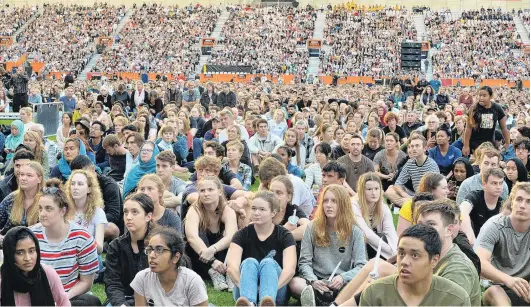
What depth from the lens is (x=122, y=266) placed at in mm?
5824

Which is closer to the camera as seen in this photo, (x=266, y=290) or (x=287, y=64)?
(x=266, y=290)

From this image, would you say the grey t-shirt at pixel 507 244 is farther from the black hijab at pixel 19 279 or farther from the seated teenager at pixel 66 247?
the black hijab at pixel 19 279

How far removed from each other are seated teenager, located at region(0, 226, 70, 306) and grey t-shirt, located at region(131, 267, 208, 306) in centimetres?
56

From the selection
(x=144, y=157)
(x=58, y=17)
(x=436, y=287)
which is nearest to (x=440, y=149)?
(x=144, y=157)

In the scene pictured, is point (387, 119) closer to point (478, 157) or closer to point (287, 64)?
point (478, 157)

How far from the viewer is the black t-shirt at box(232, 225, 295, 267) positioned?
6.23 m

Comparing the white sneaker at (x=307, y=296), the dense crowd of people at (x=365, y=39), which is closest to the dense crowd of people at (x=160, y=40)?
the dense crowd of people at (x=365, y=39)

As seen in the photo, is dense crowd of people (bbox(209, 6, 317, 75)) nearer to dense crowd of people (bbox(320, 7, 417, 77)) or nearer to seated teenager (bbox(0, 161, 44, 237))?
dense crowd of people (bbox(320, 7, 417, 77))

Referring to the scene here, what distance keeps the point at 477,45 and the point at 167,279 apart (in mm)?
42925

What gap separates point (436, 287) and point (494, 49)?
42.9 m

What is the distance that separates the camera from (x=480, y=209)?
24.2 ft

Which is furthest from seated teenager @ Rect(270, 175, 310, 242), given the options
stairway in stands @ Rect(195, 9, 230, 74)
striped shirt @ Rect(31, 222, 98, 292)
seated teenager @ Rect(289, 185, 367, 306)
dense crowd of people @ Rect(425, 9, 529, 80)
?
stairway in stands @ Rect(195, 9, 230, 74)

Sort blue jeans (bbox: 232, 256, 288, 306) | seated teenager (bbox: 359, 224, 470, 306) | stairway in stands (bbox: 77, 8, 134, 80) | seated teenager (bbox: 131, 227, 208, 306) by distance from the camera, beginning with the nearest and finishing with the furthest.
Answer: seated teenager (bbox: 359, 224, 470, 306) < seated teenager (bbox: 131, 227, 208, 306) < blue jeans (bbox: 232, 256, 288, 306) < stairway in stands (bbox: 77, 8, 134, 80)

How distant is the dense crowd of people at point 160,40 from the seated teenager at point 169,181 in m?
34.4
